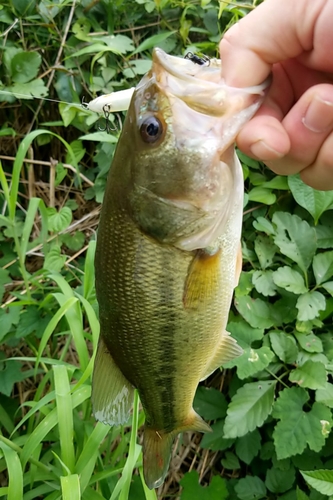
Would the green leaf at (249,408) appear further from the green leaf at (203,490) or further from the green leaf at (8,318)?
the green leaf at (8,318)

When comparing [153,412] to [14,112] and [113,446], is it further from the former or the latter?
[14,112]

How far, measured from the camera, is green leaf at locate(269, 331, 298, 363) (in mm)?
1805

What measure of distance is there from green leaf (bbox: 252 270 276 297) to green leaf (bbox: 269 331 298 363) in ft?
0.59

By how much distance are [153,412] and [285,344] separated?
766 mm

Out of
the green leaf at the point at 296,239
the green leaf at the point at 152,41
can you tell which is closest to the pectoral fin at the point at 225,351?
the green leaf at the point at 296,239

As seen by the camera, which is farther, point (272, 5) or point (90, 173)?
point (90, 173)

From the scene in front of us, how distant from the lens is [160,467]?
1.29 metres

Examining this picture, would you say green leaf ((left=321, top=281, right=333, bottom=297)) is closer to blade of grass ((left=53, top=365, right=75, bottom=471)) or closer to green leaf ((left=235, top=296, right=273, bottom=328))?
green leaf ((left=235, top=296, right=273, bottom=328))

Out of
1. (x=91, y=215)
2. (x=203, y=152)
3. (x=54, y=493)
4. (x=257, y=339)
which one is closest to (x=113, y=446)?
(x=54, y=493)

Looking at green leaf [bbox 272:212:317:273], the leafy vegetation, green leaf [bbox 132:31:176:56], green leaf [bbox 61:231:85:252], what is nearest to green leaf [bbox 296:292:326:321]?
the leafy vegetation

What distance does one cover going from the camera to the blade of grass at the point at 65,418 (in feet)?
4.48

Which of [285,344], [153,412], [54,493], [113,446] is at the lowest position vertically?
[113,446]

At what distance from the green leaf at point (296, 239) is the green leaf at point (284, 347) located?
11.2 inches

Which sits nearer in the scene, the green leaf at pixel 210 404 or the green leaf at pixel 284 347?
the green leaf at pixel 284 347
